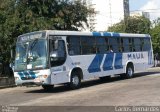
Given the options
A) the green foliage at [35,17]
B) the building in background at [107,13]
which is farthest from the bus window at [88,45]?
the building in background at [107,13]

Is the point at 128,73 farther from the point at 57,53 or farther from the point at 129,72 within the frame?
the point at 57,53

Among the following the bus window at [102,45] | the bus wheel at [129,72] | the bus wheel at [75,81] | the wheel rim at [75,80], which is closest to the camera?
the bus wheel at [75,81]

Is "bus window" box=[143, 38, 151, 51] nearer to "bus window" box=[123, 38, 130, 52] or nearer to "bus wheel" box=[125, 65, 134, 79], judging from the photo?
"bus window" box=[123, 38, 130, 52]

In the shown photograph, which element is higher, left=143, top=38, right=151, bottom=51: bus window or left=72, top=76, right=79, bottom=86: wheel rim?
left=143, top=38, right=151, bottom=51: bus window

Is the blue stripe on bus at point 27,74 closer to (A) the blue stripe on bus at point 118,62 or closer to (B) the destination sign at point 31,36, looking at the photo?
(B) the destination sign at point 31,36

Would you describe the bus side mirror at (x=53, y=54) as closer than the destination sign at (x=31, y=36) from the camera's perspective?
Yes

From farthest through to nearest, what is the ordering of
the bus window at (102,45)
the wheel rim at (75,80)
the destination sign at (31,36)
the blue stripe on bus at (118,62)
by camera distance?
the blue stripe on bus at (118,62) < the bus window at (102,45) < the wheel rim at (75,80) < the destination sign at (31,36)

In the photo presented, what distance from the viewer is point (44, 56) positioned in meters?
19.5

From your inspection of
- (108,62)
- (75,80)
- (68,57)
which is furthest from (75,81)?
(108,62)

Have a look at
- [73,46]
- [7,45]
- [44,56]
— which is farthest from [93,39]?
[7,45]

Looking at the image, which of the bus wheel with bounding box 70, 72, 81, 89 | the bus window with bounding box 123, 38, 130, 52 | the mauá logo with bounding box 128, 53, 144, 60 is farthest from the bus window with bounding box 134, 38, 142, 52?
the bus wheel with bounding box 70, 72, 81, 89

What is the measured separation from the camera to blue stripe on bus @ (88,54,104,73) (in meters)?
22.6

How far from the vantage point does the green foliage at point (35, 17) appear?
1134 inches

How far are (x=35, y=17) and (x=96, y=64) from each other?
28.8ft
